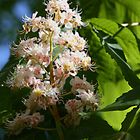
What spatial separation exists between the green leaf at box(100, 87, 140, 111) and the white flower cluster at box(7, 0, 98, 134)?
61 mm

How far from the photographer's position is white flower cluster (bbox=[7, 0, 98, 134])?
1063 mm

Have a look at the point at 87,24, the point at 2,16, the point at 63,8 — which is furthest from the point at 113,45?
the point at 2,16

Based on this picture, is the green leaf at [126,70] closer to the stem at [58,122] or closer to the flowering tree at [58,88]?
the flowering tree at [58,88]

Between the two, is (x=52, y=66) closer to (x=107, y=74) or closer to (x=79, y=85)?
(x=79, y=85)

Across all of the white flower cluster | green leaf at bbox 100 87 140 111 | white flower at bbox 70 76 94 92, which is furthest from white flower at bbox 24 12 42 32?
green leaf at bbox 100 87 140 111

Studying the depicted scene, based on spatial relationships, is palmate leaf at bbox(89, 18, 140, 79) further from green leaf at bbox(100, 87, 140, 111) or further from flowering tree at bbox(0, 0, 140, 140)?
green leaf at bbox(100, 87, 140, 111)

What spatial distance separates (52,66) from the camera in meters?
1.10

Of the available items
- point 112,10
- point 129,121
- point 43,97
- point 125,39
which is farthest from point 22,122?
point 112,10

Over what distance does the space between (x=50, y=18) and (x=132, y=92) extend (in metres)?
0.24

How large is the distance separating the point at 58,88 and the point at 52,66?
0.06 meters

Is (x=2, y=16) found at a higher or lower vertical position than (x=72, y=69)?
higher

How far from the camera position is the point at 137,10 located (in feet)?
5.19

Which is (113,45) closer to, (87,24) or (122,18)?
(87,24)

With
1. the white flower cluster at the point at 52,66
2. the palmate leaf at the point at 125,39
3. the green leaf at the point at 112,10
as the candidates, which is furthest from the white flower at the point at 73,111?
the green leaf at the point at 112,10
